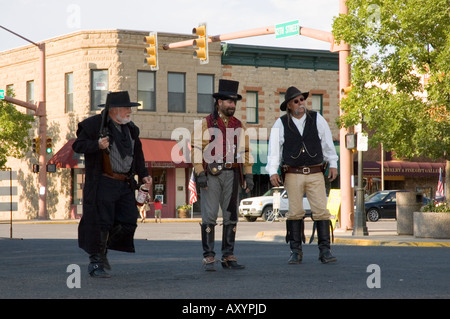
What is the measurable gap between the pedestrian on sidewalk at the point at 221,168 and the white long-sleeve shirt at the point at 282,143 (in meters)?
0.52

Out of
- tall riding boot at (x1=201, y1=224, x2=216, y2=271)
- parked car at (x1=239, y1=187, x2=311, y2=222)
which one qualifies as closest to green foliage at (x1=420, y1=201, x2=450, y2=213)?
tall riding boot at (x1=201, y1=224, x2=216, y2=271)

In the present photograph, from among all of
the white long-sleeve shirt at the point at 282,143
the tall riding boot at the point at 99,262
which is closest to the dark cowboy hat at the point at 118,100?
the tall riding boot at the point at 99,262

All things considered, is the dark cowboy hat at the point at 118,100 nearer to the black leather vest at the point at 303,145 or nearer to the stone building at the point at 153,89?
the black leather vest at the point at 303,145

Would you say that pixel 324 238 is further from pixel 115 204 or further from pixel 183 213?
pixel 183 213

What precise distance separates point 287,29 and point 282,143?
1345 cm

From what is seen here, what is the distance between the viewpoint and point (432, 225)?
1838 centimetres

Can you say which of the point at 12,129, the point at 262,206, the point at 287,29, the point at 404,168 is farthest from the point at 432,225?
the point at 404,168

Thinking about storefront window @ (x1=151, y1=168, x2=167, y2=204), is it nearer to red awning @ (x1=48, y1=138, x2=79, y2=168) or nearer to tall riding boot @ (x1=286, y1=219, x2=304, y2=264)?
red awning @ (x1=48, y1=138, x2=79, y2=168)

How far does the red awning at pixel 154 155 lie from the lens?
38.8 meters

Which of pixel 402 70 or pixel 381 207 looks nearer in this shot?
pixel 402 70
